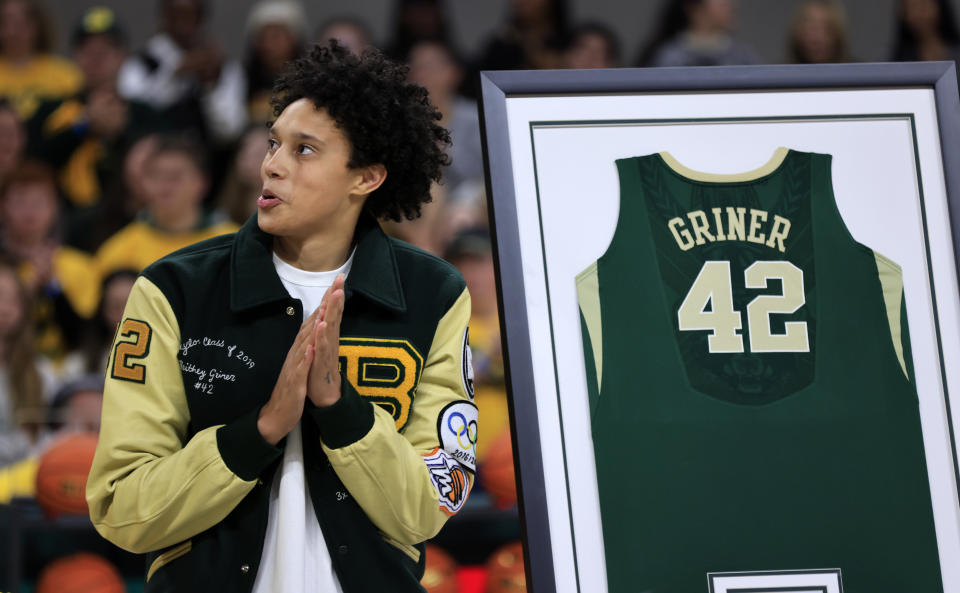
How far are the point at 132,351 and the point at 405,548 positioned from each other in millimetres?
575

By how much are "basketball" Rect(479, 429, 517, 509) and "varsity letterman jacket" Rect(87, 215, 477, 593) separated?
166 centimetres

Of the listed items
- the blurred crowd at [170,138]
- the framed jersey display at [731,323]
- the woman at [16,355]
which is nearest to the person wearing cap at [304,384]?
the framed jersey display at [731,323]

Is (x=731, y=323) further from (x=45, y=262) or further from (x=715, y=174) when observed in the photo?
(x=45, y=262)

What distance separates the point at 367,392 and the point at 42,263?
153 inches

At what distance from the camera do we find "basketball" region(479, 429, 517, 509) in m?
3.74

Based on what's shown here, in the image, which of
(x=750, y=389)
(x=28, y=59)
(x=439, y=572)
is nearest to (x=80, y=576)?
(x=439, y=572)

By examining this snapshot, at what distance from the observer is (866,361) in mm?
2068

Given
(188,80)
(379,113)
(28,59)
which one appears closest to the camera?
(379,113)

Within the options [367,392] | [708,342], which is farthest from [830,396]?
[367,392]

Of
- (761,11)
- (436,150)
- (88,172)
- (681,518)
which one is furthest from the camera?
(761,11)

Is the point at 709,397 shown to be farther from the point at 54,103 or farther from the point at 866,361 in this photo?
the point at 54,103

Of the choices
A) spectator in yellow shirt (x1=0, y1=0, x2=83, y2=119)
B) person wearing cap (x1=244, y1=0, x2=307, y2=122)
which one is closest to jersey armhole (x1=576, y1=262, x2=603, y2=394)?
person wearing cap (x1=244, y1=0, x2=307, y2=122)

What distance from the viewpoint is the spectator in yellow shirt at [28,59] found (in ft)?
21.3

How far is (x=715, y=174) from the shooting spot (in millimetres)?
2100
